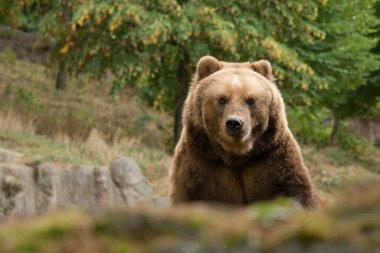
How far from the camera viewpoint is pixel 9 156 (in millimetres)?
12125

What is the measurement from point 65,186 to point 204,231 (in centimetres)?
1075

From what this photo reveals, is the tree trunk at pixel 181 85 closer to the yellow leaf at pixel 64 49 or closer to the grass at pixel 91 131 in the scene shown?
the grass at pixel 91 131

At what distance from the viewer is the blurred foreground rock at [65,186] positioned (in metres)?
11.4

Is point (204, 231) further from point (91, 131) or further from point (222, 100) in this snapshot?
point (91, 131)

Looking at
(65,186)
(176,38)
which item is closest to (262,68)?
(65,186)

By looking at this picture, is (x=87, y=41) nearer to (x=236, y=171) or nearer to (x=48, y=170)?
(x=48, y=170)

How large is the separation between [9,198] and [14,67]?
36.5 feet

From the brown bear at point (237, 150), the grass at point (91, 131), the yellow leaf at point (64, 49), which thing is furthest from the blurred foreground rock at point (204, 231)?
the yellow leaf at point (64, 49)

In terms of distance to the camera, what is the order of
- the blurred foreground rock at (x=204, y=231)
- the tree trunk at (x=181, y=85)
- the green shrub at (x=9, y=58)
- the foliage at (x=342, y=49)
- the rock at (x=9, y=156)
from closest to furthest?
the blurred foreground rock at (x=204, y=231), the rock at (x=9, y=156), the tree trunk at (x=181, y=85), the foliage at (x=342, y=49), the green shrub at (x=9, y=58)

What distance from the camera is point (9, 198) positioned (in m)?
11.4

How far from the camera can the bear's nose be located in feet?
16.5

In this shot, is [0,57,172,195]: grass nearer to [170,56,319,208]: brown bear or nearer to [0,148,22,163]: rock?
[0,148,22,163]: rock

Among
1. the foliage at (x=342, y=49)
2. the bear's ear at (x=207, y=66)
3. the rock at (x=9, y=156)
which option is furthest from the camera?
the foliage at (x=342, y=49)

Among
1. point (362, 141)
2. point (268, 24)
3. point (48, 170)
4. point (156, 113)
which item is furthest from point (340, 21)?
point (48, 170)
